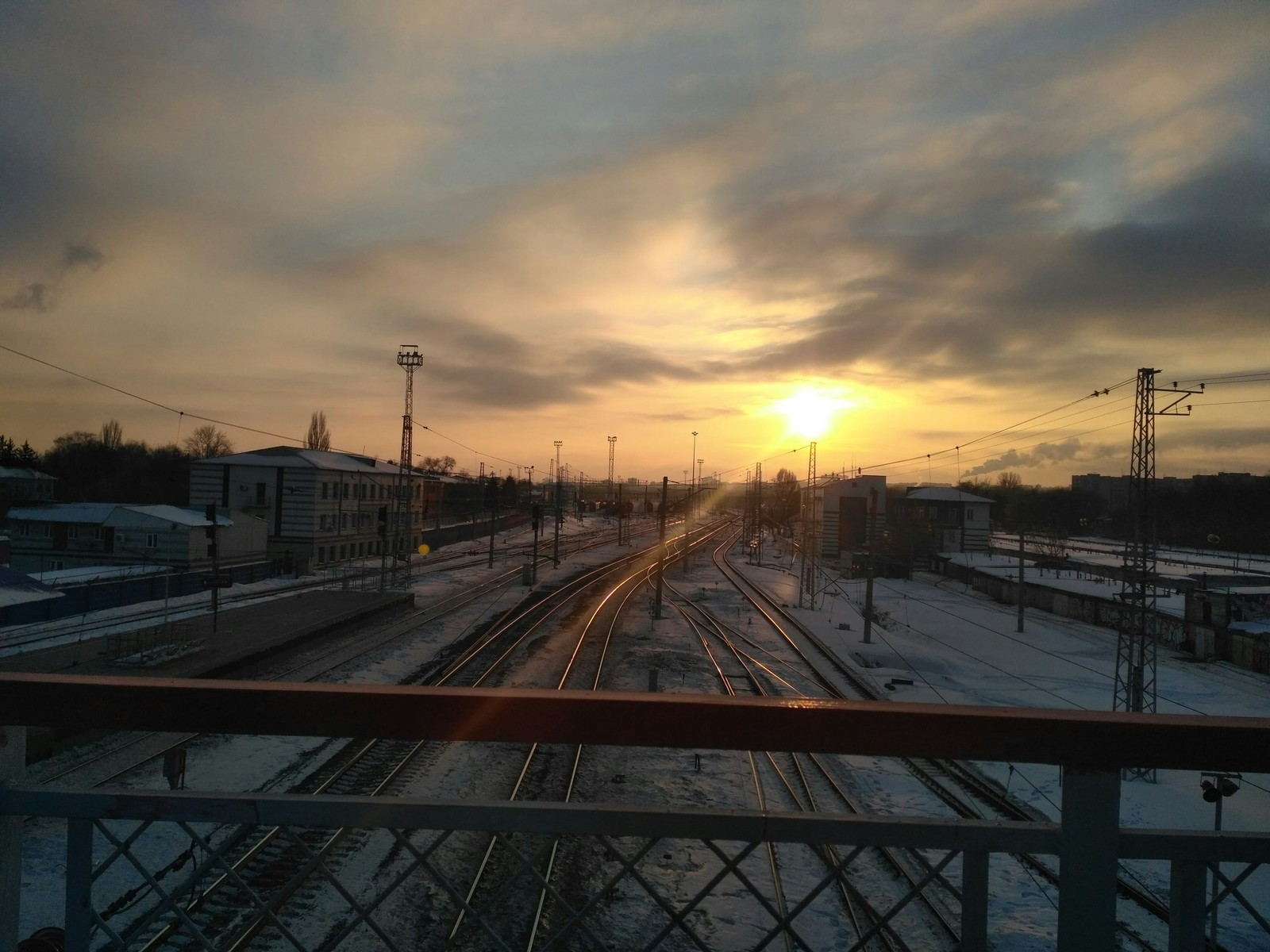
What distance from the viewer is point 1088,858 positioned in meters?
1.62

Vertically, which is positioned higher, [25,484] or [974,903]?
[25,484]

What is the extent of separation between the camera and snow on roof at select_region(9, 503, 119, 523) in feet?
100.0

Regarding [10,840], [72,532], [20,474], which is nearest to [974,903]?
[10,840]

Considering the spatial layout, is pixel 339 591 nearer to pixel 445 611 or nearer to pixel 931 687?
pixel 445 611

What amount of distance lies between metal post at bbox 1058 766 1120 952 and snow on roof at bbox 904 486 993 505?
53.7 metres

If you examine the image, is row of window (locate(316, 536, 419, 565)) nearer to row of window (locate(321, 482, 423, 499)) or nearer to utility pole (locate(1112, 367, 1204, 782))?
row of window (locate(321, 482, 423, 499))

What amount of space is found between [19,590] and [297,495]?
20300 mm

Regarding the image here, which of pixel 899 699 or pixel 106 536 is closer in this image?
pixel 899 699

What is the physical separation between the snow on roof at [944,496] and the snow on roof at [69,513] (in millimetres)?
46381

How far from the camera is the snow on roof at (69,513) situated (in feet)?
100.0

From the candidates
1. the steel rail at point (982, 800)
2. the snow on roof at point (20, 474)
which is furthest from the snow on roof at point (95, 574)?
the snow on roof at point (20, 474)

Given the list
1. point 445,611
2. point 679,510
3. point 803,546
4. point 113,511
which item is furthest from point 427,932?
point 679,510

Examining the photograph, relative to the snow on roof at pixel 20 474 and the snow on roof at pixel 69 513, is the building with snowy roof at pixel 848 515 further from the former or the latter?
the snow on roof at pixel 20 474

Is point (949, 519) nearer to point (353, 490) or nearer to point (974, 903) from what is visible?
point (353, 490)
